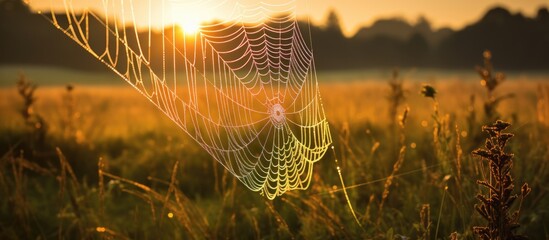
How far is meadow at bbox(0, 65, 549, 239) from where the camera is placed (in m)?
2.78

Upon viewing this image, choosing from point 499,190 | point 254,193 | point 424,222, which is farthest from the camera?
point 254,193

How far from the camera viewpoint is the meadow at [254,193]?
278 cm

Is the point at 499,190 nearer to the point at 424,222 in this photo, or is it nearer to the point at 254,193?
the point at 424,222

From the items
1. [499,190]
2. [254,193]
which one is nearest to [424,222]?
[499,190]

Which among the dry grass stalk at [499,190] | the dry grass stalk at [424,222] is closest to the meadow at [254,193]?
the dry grass stalk at [424,222]

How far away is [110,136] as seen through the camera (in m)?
6.01

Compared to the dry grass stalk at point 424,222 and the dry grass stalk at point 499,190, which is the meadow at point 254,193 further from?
the dry grass stalk at point 499,190

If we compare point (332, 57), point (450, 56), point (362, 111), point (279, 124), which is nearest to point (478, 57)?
point (450, 56)

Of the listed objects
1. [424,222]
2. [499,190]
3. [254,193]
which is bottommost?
[254,193]

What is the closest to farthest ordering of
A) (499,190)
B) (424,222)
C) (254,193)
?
(499,190), (424,222), (254,193)

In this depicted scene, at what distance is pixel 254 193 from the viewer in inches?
150

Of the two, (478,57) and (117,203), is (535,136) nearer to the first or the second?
(117,203)

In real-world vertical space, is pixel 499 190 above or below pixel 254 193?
above

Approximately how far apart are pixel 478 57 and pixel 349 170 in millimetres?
54405
